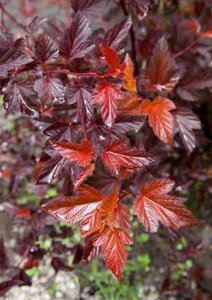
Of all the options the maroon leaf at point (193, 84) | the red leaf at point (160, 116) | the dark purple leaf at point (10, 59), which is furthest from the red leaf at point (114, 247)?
the maroon leaf at point (193, 84)

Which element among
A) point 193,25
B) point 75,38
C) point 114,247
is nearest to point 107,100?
point 75,38

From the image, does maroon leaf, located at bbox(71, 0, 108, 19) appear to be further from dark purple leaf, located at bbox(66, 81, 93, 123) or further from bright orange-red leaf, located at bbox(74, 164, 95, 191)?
bright orange-red leaf, located at bbox(74, 164, 95, 191)

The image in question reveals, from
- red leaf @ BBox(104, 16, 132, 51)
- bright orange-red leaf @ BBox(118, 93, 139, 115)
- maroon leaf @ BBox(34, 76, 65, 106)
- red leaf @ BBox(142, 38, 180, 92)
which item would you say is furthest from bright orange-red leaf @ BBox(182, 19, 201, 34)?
maroon leaf @ BBox(34, 76, 65, 106)

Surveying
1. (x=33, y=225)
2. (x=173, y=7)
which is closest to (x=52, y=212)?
(x=33, y=225)

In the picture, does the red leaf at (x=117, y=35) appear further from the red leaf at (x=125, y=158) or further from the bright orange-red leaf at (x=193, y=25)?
the bright orange-red leaf at (x=193, y=25)

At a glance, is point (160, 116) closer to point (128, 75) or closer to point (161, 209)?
point (128, 75)

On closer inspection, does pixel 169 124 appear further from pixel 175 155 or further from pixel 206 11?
pixel 206 11
